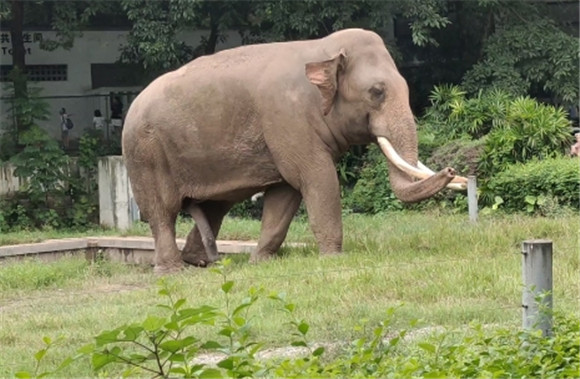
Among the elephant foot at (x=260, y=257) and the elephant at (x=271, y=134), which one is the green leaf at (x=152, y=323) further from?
the elephant foot at (x=260, y=257)

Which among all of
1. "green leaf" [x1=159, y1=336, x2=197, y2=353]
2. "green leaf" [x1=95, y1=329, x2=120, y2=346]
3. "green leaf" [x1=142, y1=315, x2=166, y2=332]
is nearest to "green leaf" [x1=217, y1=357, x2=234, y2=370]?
"green leaf" [x1=159, y1=336, x2=197, y2=353]

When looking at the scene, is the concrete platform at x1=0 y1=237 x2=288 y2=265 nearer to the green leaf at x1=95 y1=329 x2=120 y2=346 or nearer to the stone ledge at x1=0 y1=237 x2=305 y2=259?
the stone ledge at x1=0 y1=237 x2=305 y2=259

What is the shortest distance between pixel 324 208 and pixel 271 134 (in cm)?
88

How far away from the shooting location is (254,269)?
10797 mm

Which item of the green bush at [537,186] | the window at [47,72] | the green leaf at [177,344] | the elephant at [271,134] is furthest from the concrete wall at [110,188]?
the green leaf at [177,344]

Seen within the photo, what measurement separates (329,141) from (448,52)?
14.2m

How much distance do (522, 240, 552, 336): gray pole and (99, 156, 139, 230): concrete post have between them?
49.3 ft

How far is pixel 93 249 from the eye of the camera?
52.5ft

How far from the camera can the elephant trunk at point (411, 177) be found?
10797mm

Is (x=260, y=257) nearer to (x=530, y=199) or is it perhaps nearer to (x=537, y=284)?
(x=530, y=199)

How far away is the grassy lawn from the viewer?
317 inches

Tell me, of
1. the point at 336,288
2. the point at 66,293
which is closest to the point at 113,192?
the point at 66,293

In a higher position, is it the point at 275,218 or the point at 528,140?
the point at 528,140

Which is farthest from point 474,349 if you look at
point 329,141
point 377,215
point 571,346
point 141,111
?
point 377,215
